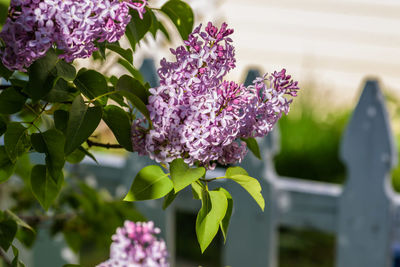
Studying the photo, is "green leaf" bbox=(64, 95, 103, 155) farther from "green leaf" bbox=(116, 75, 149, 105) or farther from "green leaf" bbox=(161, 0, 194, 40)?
"green leaf" bbox=(161, 0, 194, 40)

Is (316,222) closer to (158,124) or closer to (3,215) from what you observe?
(3,215)

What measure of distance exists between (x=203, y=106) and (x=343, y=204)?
3.82 ft

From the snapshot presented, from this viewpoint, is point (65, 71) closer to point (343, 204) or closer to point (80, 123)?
point (80, 123)

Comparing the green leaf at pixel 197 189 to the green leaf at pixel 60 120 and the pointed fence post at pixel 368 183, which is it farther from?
the pointed fence post at pixel 368 183

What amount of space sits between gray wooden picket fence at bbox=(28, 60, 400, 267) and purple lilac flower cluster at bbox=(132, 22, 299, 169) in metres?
1.03

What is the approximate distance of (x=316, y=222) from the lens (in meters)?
1.67

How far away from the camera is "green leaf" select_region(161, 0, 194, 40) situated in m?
0.77

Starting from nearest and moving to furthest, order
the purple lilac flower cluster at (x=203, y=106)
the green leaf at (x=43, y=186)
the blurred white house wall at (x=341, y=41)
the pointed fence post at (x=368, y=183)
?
the purple lilac flower cluster at (x=203, y=106)
the green leaf at (x=43, y=186)
the pointed fence post at (x=368, y=183)
the blurred white house wall at (x=341, y=41)

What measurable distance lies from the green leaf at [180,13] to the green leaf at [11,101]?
26 cm

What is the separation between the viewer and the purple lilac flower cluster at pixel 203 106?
571mm

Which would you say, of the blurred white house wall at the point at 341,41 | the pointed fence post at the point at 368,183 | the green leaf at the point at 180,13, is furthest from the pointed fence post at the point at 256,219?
the blurred white house wall at the point at 341,41

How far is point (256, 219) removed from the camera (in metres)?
1.70

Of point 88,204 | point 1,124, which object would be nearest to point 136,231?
point 1,124

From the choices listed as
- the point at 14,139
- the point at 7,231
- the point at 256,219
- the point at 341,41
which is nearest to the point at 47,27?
the point at 14,139
